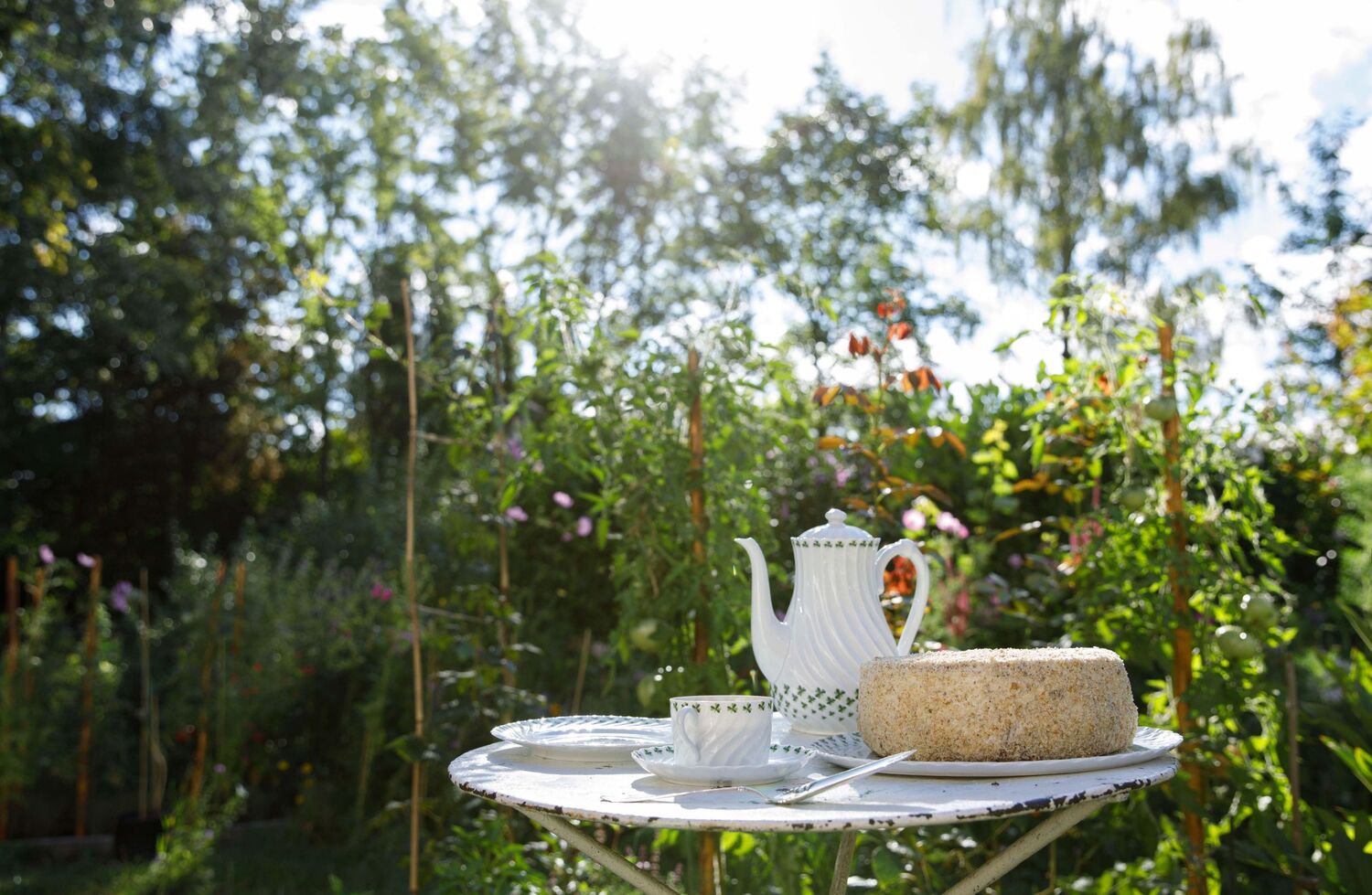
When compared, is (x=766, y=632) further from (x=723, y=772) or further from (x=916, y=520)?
(x=916, y=520)

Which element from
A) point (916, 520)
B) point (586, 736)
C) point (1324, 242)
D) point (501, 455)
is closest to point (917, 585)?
point (586, 736)

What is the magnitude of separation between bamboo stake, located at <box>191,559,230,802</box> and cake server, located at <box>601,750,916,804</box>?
130 inches

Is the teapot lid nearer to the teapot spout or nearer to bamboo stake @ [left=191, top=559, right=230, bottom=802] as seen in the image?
the teapot spout

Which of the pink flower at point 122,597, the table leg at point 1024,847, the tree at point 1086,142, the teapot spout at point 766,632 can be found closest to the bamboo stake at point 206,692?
the pink flower at point 122,597

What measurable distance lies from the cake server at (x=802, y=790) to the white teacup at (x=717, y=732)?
6 cm

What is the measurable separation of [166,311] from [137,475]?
176cm

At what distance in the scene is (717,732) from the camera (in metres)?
1.24

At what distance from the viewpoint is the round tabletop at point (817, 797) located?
98 cm

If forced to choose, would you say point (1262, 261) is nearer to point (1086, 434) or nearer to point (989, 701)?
point (1086, 434)

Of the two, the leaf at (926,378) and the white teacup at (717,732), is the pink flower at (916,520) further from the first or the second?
the white teacup at (717,732)

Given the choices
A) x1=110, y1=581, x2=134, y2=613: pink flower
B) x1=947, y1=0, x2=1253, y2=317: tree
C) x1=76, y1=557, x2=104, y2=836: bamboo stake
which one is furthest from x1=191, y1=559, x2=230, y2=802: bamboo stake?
x1=947, y1=0, x2=1253, y2=317: tree

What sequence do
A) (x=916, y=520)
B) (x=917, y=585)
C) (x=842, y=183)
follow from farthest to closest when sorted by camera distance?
(x=842, y=183) → (x=916, y=520) → (x=917, y=585)

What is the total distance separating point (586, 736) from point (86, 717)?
12.3 ft

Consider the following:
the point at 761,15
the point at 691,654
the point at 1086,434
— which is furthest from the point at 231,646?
the point at 761,15
